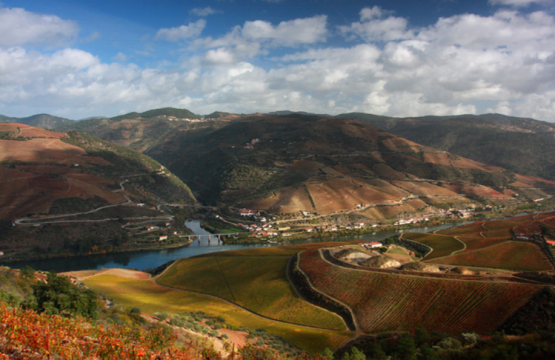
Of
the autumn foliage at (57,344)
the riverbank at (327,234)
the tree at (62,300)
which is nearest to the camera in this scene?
the autumn foliage at (57,344)

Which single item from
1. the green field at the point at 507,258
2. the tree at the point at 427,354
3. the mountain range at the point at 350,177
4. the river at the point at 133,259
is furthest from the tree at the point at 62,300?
the mountain range at the point at 350,177

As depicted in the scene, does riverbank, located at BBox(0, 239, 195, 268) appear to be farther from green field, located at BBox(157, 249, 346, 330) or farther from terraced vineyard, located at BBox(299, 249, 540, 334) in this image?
terraced vineyard, located at BBox(299, 249, 540, 334)

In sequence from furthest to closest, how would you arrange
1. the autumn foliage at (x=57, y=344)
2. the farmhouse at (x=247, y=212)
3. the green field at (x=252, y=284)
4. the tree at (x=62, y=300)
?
the farmhouse at (x=247, y=212) < the green field at (x=252, y=284) < the tree at (x=62, y=300) < the autumn foliage at (x=57, y=344)

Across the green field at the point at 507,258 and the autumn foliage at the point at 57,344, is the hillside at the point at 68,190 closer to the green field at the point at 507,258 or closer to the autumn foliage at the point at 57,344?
the green field at the point at 507,258

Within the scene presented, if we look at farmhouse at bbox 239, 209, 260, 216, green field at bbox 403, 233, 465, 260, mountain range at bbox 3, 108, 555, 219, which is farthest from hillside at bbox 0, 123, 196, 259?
green field at bbox 403, 233, 465, 260

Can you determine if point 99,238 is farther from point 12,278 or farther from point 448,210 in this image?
point 448,210

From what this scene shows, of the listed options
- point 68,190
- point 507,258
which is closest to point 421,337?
point 507,258

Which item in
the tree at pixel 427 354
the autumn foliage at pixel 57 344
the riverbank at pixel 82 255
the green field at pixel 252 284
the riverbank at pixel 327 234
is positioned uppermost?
the autumn foliage at pixel 57 344
